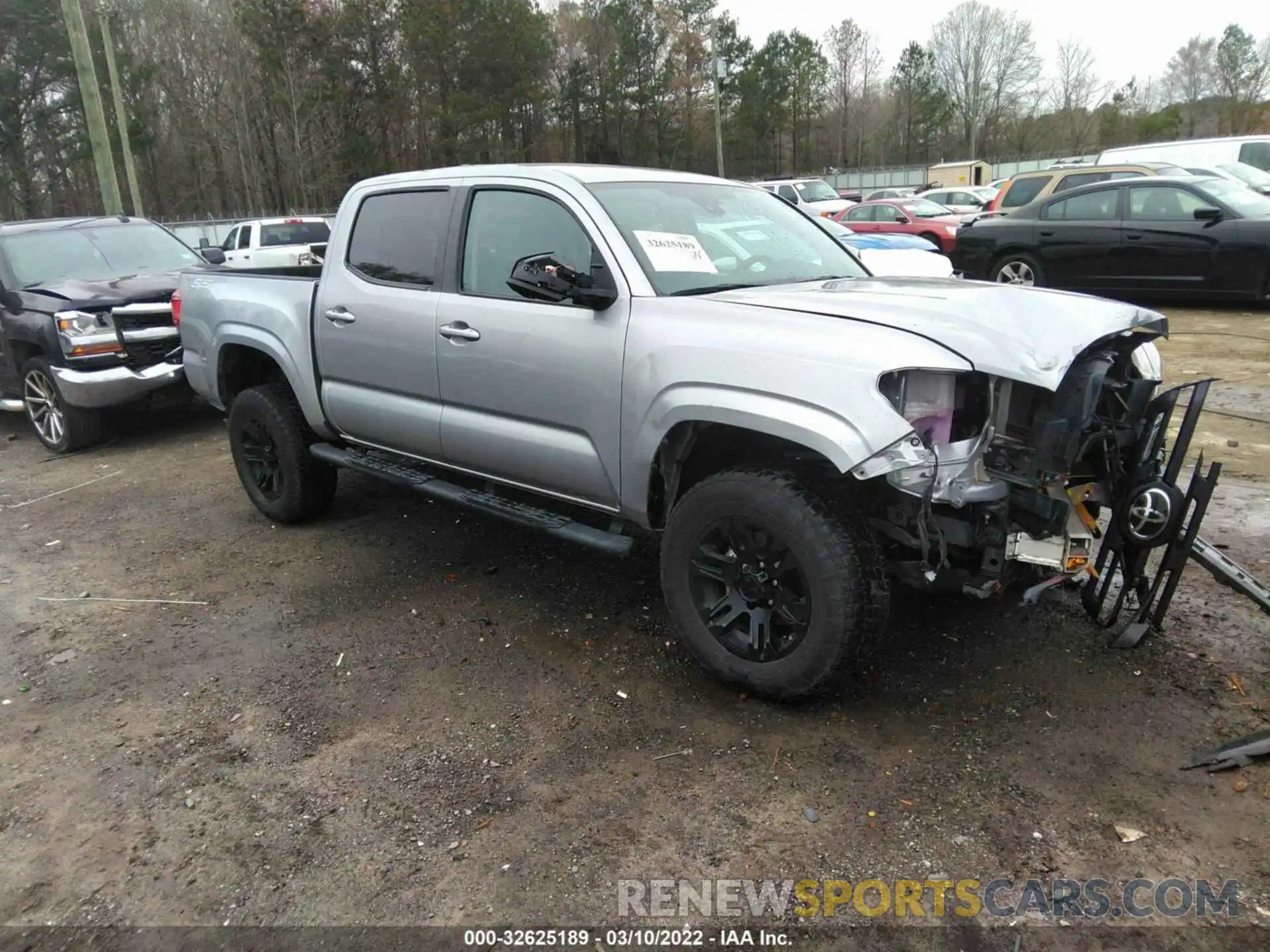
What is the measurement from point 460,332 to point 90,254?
21.0 ft

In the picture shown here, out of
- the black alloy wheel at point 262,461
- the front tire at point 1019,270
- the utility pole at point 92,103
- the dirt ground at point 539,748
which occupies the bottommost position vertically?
the dirt ground at point 539,748

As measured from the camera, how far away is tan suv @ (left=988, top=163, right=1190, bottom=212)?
1269cm

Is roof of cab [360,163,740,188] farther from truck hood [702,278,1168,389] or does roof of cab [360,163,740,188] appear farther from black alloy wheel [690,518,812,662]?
black alloy wheel [690,518,812,662]

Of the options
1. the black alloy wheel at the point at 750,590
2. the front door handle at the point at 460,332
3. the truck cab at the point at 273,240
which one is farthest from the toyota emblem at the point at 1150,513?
the truck cab at the point at 273,240

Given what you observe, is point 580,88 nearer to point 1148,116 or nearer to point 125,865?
point 1148,116

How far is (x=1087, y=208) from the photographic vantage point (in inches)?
428

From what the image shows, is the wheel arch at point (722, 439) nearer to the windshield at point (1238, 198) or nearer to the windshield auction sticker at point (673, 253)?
the windshield auction sticker at point (673, 253)

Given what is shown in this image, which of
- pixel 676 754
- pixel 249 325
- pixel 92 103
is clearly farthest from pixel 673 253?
pixel 92 103

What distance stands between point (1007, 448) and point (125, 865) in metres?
3.04

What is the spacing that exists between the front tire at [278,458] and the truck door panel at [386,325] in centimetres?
47

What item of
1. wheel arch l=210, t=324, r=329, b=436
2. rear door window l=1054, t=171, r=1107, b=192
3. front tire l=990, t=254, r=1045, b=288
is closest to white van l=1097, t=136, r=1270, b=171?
rear door window l=1054, t=171, r=1107, b=192

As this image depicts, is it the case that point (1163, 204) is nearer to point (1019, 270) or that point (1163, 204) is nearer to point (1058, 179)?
point (1019, 270)

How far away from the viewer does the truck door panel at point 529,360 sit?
3498 mm

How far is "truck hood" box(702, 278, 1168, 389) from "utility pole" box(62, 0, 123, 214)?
1236 centimetres
